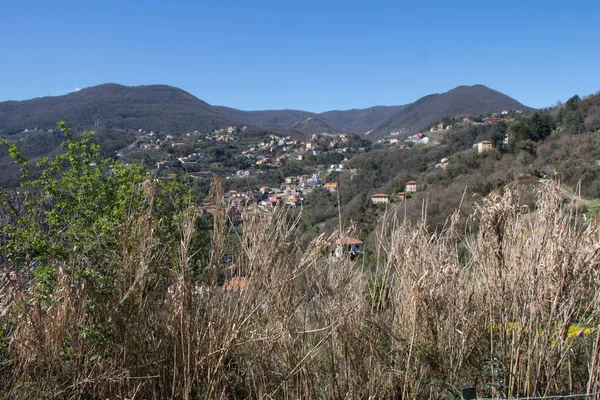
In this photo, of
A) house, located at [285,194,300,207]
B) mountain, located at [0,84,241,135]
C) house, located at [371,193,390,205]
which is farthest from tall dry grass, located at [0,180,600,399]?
mountain, located at [0,84,241,135]

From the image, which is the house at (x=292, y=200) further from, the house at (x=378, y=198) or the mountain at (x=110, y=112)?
the mountain at (x=110, y=112)

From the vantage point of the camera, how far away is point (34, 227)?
423 centimetres

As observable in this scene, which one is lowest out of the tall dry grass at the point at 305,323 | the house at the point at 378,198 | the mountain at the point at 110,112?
the house at the point at 378,198

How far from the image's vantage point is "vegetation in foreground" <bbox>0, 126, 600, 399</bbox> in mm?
1616

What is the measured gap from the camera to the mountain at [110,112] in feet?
244

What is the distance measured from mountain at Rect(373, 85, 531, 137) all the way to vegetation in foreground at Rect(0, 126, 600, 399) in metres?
95.0

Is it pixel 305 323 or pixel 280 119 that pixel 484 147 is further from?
pixel 280 119

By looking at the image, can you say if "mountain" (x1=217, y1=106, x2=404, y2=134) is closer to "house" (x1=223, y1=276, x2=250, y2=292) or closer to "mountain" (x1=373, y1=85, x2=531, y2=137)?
"mountain" (x1=373, y1=85, x2=531, y2=137)

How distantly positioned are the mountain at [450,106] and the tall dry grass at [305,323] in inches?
3738

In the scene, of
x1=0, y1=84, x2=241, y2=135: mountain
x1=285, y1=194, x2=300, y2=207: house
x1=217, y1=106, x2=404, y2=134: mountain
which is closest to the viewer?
x1=285, y1=194, x2=300, y2=207: house

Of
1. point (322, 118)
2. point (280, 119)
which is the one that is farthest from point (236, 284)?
point (322, 118)

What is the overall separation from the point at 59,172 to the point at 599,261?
6157 mm

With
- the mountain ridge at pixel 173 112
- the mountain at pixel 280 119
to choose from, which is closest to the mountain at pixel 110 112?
the mountain ridge at pixel 173 112

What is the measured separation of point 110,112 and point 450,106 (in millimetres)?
79632
